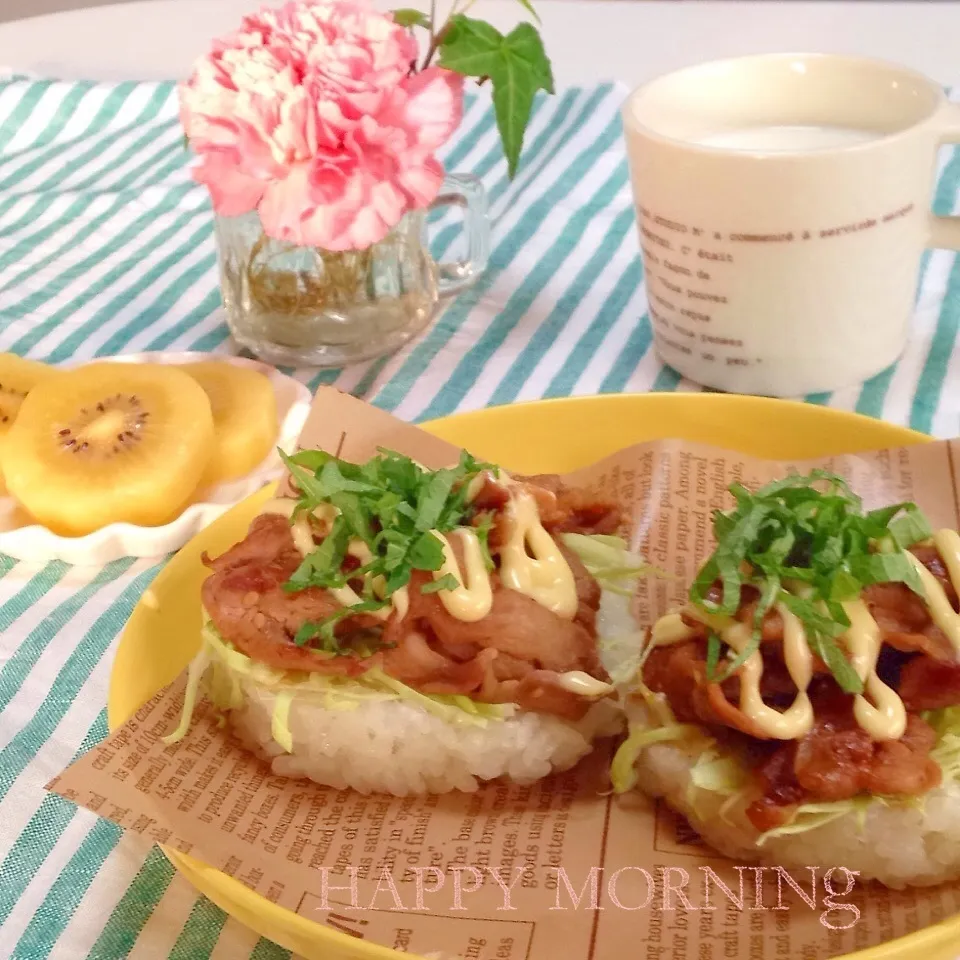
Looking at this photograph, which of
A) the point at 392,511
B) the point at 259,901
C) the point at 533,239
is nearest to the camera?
the point at 259,901

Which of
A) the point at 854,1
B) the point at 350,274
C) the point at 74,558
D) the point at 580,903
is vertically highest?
the point at 854,1

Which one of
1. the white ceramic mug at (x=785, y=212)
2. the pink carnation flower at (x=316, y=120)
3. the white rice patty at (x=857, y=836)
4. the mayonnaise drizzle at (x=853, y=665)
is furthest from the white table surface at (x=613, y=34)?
the white rice patty at (x=857, y=836)

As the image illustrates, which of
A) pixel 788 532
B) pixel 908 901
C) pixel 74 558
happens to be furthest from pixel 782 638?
pixel 74 558

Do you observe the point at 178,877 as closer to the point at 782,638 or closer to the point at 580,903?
the point at 580,903

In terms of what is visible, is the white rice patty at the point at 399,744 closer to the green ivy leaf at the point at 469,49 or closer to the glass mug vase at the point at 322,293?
the glass mug vase at the point at 322,293

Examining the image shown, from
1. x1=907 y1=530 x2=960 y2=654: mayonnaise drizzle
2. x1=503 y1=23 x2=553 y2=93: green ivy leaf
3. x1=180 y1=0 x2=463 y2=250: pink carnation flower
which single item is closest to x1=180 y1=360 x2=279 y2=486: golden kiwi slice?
x1=180 y1=0 x2=463 y2=250: pink carnation flower

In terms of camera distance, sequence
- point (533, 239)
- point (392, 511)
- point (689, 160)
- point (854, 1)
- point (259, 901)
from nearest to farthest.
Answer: point (259, 901) → point (392, 511) → point (689, 160) → point (533, 239) → point (854, 1)

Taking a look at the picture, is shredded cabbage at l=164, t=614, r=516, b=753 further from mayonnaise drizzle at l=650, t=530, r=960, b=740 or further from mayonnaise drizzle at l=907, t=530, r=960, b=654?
mayonnaise drizzle at l=907, t=530, r=960, b=654

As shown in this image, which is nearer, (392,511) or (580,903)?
(580,903)
